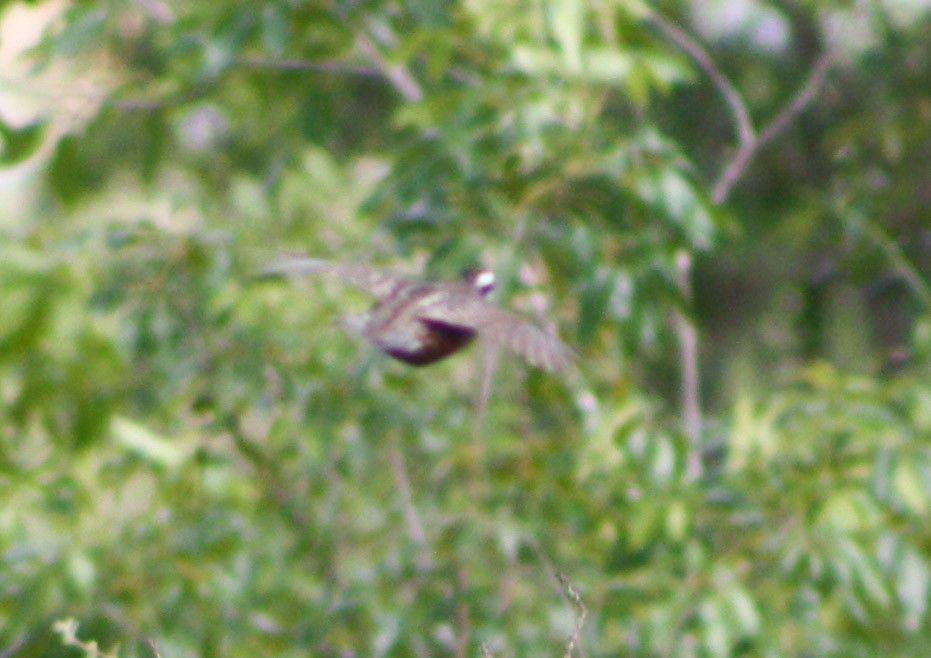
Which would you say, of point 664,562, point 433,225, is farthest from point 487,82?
point 664,562

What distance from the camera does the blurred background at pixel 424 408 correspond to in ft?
8.58

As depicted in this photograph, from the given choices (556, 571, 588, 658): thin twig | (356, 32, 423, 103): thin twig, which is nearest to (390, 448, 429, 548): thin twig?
(356, 32, 423, 103): thin twig

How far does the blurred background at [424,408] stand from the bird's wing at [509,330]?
0.19 meters

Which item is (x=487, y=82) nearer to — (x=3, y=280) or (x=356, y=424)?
(x=356, y=424)

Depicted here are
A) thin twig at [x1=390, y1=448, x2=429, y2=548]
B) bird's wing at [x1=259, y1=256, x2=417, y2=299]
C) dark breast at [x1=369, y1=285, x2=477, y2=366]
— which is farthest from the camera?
thin twig at [x1=390, y1=448, x2=429, y2=548]

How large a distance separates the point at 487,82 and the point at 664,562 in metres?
1.02

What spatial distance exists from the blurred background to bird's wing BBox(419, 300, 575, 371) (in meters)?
0.19

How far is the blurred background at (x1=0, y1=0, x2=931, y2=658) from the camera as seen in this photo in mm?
2615

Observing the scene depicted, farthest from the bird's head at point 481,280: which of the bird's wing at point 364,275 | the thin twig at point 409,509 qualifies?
the thin twig at point 409,509

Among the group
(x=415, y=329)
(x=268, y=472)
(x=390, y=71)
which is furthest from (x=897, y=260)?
(x=268, y=472)

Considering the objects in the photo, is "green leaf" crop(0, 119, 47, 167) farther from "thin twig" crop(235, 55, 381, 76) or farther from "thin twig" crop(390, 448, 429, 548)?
"thin twig" crop(390, 448, 429, 548)

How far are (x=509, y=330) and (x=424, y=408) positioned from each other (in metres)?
1.07

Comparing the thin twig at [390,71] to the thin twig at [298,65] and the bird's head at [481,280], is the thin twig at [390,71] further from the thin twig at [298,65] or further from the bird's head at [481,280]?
the bird's head at [481,280]

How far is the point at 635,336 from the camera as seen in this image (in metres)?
2.69
